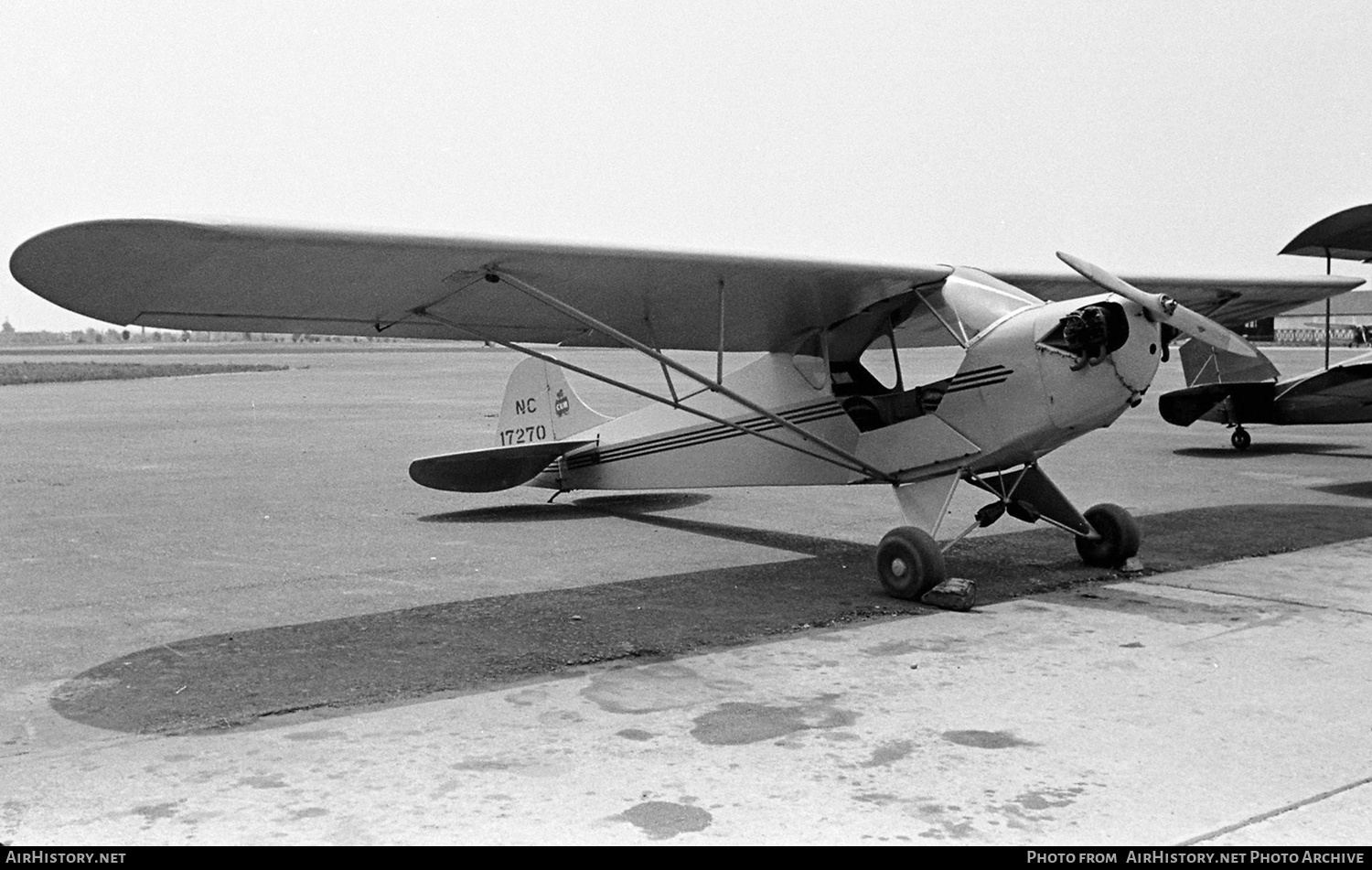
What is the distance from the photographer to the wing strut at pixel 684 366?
729 cm

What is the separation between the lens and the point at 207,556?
9.46 m

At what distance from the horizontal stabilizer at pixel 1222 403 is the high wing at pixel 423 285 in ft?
34.5

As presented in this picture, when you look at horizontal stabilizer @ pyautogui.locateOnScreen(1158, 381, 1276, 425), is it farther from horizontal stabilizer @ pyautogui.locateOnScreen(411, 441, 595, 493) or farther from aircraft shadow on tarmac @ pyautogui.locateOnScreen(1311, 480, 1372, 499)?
horizontal stabilizer @ pyautogui.locateOnScreen(411, 441, 595, 493)

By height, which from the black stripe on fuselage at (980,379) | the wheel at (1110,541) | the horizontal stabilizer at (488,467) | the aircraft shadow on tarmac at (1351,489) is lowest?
the aircraft shadow on tarmac at (1351,489)

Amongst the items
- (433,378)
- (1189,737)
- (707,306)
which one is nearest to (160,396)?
(433,378)

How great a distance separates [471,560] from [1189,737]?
223 inches

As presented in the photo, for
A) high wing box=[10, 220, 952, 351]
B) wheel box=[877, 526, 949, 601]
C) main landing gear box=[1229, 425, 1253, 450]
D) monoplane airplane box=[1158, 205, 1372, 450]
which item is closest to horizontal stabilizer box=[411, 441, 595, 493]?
high wing box=[10, 220, 952, 351]

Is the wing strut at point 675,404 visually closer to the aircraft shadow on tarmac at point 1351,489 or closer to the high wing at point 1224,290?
the high wing at point 1224,290

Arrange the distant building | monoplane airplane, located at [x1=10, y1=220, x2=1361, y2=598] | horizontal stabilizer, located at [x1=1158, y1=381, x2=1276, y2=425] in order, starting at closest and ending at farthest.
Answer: monoplane airplane, located at [x1=10, y1=220, x2=1361, y2=598], horizontal stabilizer, located at [x1=1158, y1=381, x2=1276, y2=425], the distant building

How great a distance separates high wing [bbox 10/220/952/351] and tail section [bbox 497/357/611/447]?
2536 millimetres

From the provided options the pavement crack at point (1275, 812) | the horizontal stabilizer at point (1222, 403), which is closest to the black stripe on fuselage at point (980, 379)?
the pavement crack at point (1275, 812)

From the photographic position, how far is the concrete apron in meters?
3.88

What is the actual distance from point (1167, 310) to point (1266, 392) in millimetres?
11234
